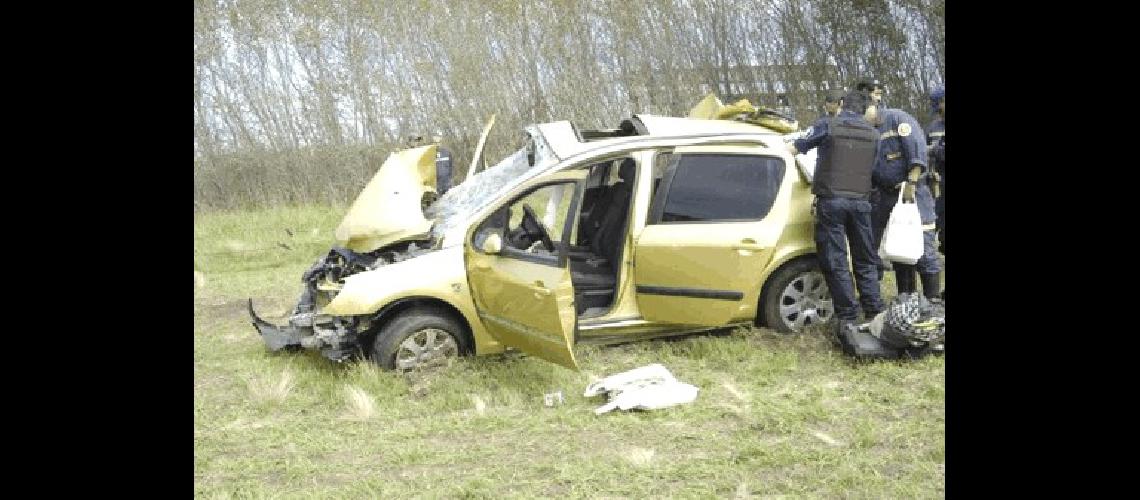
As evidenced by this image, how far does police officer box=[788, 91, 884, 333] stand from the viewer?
21.1ft

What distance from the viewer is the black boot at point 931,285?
706cm

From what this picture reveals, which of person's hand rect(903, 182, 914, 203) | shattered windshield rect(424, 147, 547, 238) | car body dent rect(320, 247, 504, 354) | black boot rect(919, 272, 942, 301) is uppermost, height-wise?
shattered windshield rect(424, 147, 547, 238)

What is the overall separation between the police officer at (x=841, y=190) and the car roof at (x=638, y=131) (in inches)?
19.9

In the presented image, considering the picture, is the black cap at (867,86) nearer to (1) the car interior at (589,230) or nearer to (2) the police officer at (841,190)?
(2) the police officer at (841,190)

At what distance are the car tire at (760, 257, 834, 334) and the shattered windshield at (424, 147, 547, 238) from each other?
1818 mm

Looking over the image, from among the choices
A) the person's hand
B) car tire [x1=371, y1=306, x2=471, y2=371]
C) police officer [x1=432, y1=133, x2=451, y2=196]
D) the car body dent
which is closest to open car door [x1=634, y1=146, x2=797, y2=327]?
the person's hand

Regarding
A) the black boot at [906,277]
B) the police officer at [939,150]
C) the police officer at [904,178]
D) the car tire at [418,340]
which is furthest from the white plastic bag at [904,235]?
the car tire at [418,340]

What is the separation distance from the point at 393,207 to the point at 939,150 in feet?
14.0

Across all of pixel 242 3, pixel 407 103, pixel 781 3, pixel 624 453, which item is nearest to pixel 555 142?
pixel 624 453

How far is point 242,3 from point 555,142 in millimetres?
12916

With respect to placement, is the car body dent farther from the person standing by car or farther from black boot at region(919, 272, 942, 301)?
black boot at region(919, 272, 942, 301)
